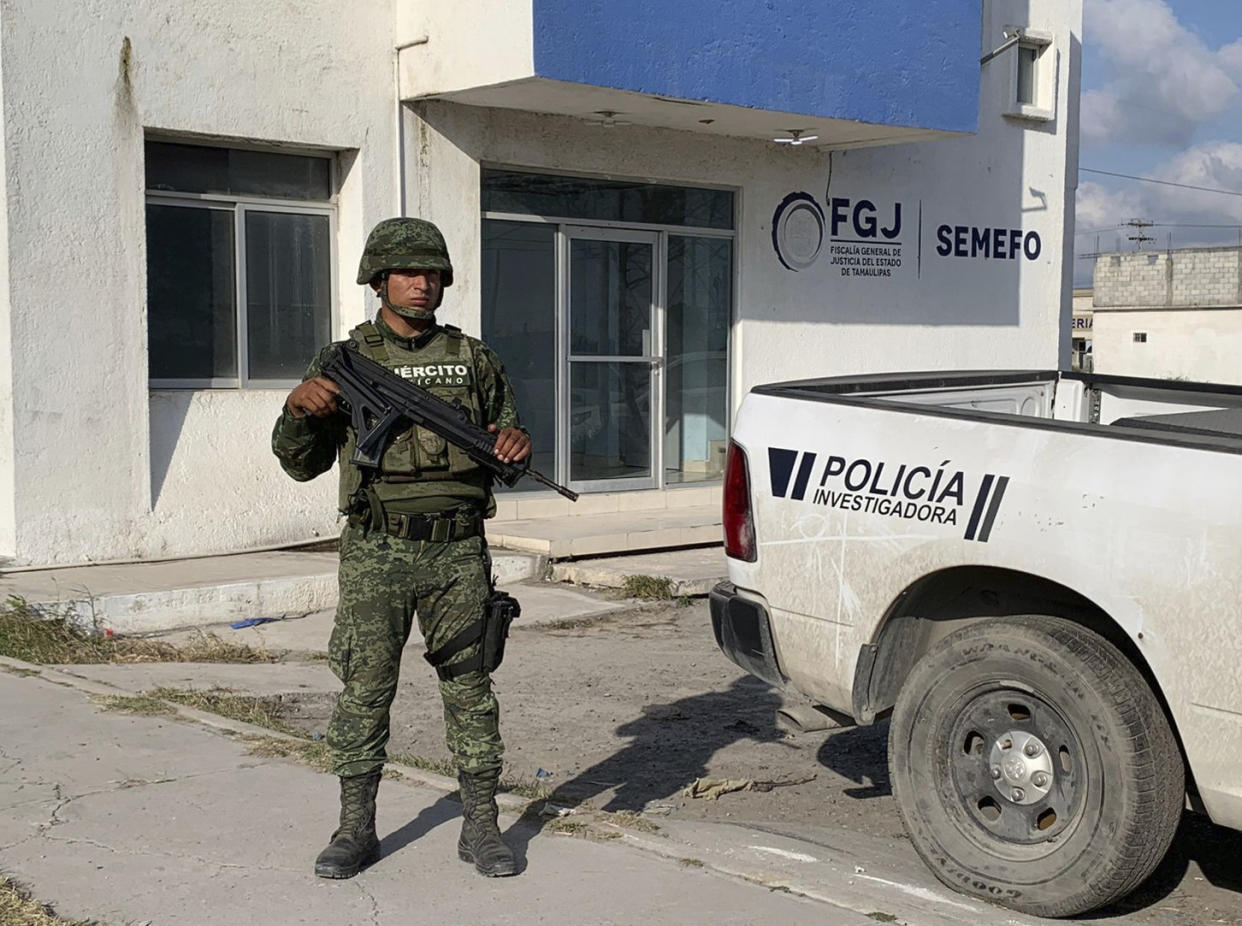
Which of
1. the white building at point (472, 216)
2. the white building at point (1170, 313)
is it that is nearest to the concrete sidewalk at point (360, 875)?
the white building at point (472, 216)

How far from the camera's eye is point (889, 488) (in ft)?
14.4

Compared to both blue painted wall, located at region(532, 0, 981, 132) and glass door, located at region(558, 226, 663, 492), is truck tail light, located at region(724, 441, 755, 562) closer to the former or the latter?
blue painted wall, located at region(532, 0, 981, 132)

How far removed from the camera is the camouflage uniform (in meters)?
4.21

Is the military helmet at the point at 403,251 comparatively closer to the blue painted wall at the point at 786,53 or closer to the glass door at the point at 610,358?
the blue painted wall at the point at 786,53

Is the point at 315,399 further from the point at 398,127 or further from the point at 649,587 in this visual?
the point at 398,127

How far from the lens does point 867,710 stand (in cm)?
457

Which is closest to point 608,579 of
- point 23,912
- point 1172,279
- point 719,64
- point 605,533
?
point 605,533

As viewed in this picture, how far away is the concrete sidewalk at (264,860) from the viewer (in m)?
3.98

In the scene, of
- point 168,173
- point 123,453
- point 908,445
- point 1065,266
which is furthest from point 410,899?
point 1065,266

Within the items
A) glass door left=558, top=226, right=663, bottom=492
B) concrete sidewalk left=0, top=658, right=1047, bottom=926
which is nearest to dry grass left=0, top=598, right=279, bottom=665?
concrete sidewalk left=0, top=658, right=1047, bottom=926

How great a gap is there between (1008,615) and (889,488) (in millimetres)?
525

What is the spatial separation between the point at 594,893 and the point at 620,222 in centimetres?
879

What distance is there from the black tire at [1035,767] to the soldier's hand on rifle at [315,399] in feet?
6.07

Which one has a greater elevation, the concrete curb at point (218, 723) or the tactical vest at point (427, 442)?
the tactical vest at point (427, 442)
